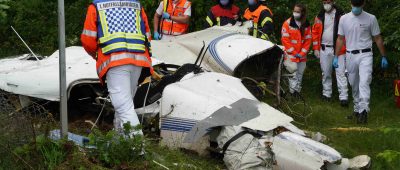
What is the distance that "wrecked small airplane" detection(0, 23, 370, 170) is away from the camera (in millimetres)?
5867

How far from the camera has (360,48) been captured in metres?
8.88

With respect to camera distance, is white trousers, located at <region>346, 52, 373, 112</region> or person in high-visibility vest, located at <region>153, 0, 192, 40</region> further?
person in high-visibility vest, located at <region>153, 0, 192, 40</region>

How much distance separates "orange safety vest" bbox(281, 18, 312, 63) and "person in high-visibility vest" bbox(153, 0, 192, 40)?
1555 millimetres

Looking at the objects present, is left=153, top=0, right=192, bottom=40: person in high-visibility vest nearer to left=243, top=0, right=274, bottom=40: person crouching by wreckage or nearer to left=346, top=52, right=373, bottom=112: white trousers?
left=243, top=0, right=274, bottom=40: person crouching by wreckage

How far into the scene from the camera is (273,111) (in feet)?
21.4

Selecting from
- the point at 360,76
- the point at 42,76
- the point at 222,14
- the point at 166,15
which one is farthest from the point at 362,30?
the point at 42,76

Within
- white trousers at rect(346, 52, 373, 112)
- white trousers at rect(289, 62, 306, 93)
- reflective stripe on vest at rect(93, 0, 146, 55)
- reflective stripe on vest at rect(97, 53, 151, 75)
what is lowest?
white trousers at rect(289, 62, 306, 93)

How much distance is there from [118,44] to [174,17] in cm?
419

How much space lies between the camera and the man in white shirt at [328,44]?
998 centimetres

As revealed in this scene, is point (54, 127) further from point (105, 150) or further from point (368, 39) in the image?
point (368, 39)

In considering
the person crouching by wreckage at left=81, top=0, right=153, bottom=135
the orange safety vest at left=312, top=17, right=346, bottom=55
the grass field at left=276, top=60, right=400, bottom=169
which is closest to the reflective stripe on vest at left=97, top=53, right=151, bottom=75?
the person crouching by wreckage at left=81, top=0, right=153, bottom=135

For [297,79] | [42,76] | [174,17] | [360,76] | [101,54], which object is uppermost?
[101,54]

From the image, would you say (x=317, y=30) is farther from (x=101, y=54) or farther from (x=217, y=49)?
(x=101, y=54)

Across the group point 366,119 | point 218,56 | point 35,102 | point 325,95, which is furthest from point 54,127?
point 325,95
